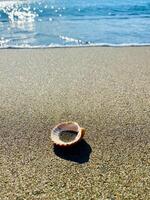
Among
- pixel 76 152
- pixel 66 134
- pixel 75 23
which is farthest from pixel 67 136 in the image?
pixel 75 23

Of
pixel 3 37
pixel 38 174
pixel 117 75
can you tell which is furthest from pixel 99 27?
pixel 38 174

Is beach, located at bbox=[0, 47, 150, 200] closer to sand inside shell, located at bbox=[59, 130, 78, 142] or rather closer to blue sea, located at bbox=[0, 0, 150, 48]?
sand inside shell, located at bbox=[59, 130, 78, 142]

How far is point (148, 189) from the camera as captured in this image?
223 cm

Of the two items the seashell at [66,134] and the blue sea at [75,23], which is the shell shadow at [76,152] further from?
the blue sea at [75,23]

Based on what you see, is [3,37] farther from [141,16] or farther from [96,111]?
[141,16]

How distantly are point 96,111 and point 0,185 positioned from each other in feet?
4.49

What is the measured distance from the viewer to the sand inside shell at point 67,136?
2762 millimetres

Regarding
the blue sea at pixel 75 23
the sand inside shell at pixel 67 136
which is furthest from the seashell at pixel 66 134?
the blue sea at pixel 75 23

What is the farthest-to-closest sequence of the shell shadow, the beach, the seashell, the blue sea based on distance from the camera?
the blue sea
the seashell
the shell shadow
the beach

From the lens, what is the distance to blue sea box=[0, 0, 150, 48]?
7.21 metres

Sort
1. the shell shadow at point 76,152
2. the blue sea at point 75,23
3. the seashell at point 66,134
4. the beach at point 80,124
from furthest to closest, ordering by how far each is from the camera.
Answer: the blue sea at point 75,23, the seashell at point 66,134, the shell shadow at point 76,152, the beach at point 80,124

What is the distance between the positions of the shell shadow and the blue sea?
419cm

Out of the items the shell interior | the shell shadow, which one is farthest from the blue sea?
the shell shadow

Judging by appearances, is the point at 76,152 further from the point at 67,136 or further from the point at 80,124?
the point at 80,124
